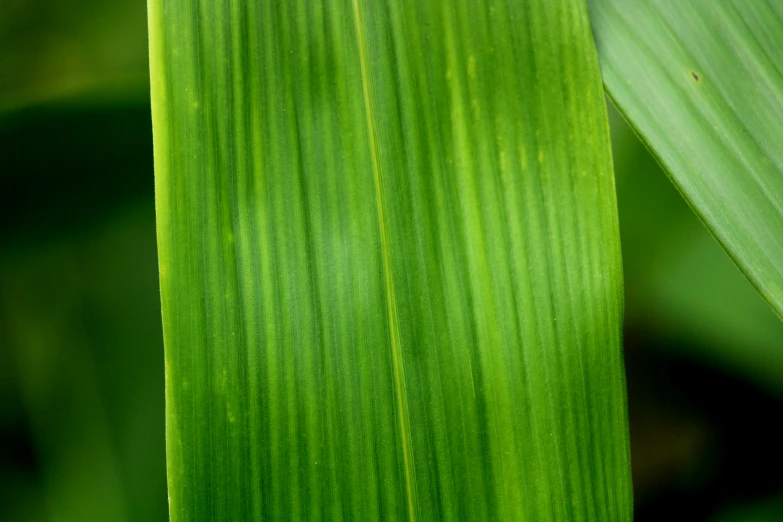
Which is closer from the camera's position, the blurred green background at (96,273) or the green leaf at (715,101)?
the green leaf at (715,101)

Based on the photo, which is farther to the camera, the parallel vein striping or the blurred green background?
the blurred green background

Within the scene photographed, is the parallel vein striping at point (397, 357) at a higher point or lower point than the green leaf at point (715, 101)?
lower

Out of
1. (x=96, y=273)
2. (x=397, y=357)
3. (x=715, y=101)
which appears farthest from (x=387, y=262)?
(x=96, y=273)

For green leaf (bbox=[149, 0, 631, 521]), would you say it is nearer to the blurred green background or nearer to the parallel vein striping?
the parallel vein striping

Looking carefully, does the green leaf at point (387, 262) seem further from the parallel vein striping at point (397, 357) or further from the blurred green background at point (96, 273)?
the blurred green background at point (96, 273)

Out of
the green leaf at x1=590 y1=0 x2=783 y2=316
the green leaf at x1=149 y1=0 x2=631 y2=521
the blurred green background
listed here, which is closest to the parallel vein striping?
the green leaf at x1=149 y1=0 x2=631 y2=521

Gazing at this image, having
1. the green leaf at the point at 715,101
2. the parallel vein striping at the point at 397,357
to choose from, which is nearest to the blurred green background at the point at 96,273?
the green leaf at the point at 715,101
